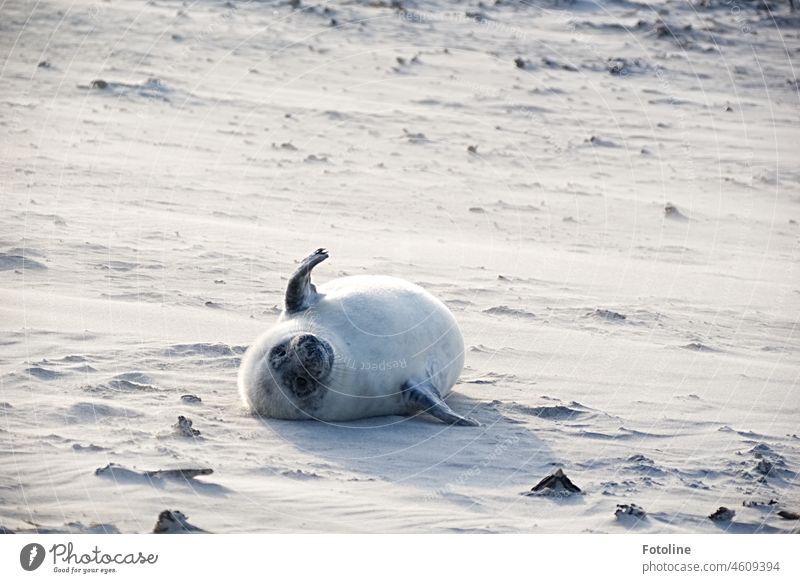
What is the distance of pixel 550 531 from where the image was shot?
6.17 m

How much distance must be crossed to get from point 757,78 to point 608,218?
7.47 m

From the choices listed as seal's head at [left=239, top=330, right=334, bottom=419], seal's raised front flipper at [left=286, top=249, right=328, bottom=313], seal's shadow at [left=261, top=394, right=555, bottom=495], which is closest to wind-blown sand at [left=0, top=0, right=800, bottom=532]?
seal's shadow at [left=261, top=394, right=555, bottom=495]

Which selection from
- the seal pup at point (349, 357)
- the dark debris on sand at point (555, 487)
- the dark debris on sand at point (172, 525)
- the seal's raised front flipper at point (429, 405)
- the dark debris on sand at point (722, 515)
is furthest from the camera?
the seal's raised front flipper at point (429, 405)

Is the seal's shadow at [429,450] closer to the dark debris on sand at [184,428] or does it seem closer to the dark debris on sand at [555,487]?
the dark debris on sand at [555,487]

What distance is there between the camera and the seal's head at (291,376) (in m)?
7.16

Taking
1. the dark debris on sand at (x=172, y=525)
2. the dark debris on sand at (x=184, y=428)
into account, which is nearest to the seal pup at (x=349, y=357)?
the dark debris on sand at (x=184, y=428)

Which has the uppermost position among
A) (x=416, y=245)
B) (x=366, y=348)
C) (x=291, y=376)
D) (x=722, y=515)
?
(x=366, y=348)

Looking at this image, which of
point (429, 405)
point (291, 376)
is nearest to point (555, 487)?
point (429, 405)

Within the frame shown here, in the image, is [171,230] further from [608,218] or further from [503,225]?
[608,218]

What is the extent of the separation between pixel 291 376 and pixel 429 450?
2.83 ft

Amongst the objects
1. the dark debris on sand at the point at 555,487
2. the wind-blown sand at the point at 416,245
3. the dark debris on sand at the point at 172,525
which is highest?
the dark debris on sand at the point at 172,525

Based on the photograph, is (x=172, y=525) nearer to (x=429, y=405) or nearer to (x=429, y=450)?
(x=429, y=450)

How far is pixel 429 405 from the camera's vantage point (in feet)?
24.5
